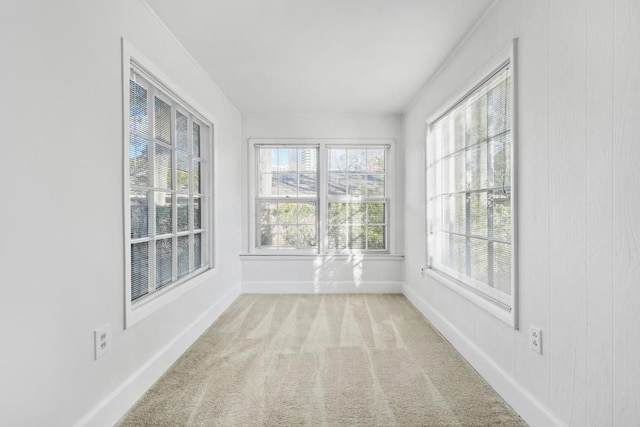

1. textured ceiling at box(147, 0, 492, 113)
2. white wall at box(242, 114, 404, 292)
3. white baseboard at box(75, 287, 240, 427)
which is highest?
textured ceiling at box(147, 0, 492, 113)

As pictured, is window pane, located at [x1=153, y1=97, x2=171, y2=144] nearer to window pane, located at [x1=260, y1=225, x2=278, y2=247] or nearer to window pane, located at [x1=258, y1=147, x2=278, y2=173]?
window pane, located at [x1=258, y1=147, x2=278, y2=173]

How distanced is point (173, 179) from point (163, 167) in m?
0.20

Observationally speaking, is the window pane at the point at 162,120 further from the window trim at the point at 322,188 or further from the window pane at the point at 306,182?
the window pane at the point at 306,182

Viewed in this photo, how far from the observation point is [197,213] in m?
3.54

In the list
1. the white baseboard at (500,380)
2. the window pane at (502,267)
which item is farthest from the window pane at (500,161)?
the white baseboard at (500,380)

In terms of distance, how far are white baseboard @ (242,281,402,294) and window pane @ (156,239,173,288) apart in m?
2.15

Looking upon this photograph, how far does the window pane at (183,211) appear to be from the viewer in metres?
3.07

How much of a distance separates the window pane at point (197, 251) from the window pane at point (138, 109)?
126 centimetres

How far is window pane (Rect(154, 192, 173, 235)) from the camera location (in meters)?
2.67
